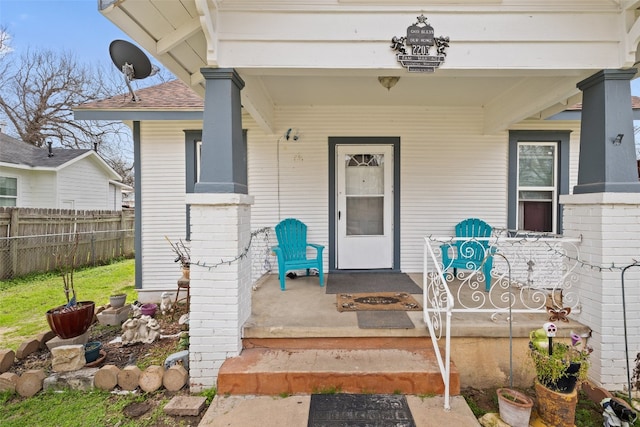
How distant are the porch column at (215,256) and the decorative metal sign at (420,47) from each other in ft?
4.75

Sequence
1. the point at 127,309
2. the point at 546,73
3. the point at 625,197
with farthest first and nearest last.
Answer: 1. the point at 127,309
2. the point at 546,73
3. the point at 625,197

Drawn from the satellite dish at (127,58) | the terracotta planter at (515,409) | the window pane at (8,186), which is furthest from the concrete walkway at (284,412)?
the window pane at (8,186)

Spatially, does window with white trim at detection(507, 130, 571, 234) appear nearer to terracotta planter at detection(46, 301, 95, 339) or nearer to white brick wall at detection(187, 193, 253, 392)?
white brick wall at detection(187, 193, 253, 392)

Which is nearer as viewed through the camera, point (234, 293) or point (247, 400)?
point (247, 400)

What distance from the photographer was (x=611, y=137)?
2.61 metres

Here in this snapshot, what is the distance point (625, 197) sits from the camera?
8.31ft

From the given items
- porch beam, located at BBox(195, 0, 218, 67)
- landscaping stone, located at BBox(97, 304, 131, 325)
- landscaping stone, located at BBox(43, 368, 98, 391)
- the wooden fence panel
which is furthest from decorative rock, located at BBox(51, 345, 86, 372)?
the wooden fence panel

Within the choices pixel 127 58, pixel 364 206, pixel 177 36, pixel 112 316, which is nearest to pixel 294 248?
pixel 364 206

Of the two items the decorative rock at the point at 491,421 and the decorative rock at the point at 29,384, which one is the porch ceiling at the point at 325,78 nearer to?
the decorative rock at the point at 491,421

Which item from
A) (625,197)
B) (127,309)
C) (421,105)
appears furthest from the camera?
(421,105)

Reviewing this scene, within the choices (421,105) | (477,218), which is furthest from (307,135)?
(477,218)

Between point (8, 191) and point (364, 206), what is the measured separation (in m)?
10.7

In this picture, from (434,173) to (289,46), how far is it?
3049 millimetres

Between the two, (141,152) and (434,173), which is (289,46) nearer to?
(434,173)
